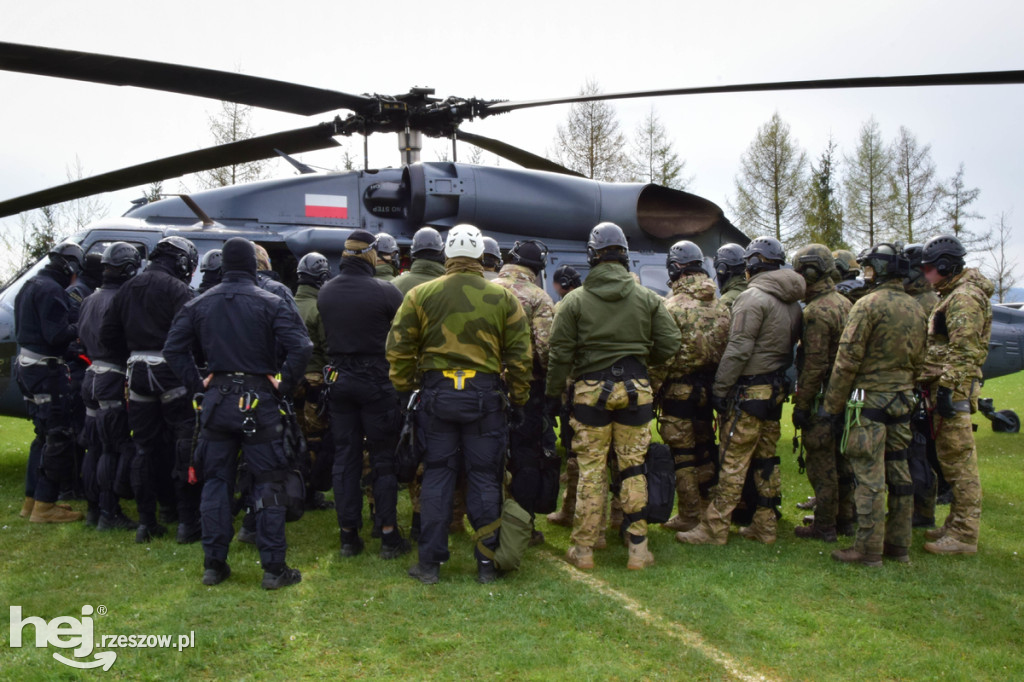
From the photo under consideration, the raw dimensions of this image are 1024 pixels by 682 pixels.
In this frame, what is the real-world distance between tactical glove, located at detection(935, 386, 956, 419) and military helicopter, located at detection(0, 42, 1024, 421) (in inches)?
119

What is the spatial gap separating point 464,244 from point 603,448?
1.60 m

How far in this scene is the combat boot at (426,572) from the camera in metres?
4.37

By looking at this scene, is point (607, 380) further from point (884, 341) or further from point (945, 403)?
point (945, 403)

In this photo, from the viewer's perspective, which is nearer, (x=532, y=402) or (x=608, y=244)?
(x=608, y=244)

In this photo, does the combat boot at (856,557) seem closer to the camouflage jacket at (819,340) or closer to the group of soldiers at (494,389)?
the group of soldiers at (494,389)

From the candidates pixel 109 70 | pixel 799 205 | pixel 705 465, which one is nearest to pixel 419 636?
pixel 705 465

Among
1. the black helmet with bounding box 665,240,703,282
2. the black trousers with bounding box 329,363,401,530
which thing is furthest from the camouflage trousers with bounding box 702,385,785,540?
the black trousers with bounding box 329,363,401,530

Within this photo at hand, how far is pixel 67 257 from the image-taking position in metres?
6.20

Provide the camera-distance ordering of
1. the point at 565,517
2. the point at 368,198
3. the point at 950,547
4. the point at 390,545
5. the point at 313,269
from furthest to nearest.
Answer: the point at 368,198 < the point at 313,269 < the point at 565,517 < the point at 950,547 < the point at 390,545

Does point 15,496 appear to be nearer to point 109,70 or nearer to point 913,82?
point 109,70

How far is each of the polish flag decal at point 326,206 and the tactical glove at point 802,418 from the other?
4908mm

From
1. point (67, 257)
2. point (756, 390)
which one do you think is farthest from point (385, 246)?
point (756, 390)

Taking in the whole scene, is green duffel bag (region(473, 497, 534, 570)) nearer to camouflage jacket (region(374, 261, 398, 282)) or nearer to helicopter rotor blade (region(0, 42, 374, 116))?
camouflage jacket (region(374, 261, 398, 282))

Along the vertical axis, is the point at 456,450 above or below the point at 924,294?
below
